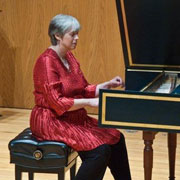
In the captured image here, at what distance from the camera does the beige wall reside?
5230mm

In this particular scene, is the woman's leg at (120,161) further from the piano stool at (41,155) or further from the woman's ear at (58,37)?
the woman's ear at (58,37)

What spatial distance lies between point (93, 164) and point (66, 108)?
329mm

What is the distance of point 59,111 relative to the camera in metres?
2.60

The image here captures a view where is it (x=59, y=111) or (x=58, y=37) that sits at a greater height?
(x=58, y=37)

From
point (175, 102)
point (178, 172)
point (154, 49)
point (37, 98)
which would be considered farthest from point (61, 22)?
point (178, 172)

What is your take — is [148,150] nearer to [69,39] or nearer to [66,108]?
[66,108]

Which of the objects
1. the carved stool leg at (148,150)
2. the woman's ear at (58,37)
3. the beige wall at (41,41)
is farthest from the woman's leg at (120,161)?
the beige wall at (41,41)

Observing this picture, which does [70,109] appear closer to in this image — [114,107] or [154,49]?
[114,107]

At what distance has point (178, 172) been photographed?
3596mm

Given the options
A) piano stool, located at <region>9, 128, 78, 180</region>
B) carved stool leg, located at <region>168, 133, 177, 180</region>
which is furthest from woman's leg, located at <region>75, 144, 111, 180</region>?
carved stool leg, located at <region>168, 133, 177, 180</region>

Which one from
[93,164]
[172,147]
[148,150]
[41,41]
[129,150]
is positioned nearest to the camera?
[148,150]

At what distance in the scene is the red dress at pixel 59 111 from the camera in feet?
8.48

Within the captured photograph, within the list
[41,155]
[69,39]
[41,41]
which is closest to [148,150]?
[41,155]

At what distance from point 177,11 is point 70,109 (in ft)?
2.62
